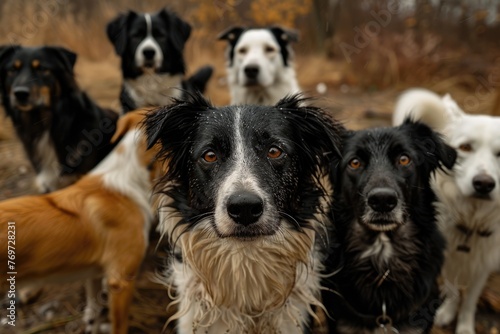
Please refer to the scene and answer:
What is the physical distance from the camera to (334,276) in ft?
9.49

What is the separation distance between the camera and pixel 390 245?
9.04 ft

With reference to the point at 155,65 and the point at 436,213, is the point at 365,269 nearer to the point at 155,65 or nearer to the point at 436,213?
the point at 436,213

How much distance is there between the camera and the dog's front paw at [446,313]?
3672 millimetres

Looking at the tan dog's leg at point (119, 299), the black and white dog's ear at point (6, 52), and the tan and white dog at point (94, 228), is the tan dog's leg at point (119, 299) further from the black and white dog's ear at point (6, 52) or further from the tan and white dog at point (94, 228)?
the black and white dog's ear at point (6, 52)

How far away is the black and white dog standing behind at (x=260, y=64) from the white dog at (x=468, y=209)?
1987 millimetres

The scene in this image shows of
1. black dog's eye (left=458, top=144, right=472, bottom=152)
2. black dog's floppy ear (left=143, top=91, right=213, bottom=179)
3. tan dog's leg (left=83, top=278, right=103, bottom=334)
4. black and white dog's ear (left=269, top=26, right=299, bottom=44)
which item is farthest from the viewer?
black and white dog's ear (left=269, top=26, right=299, bottom=44)

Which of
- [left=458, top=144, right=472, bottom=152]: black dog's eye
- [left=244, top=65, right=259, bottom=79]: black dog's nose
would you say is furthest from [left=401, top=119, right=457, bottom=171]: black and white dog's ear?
[left=244, top=65, right=259, bottom=79]: black dog's nose

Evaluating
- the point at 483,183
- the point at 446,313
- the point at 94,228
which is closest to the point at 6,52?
the point at 94,228

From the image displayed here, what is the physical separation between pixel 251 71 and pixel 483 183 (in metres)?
2.76

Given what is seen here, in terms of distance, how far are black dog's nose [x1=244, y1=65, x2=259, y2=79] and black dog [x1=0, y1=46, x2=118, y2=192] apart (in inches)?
64.5

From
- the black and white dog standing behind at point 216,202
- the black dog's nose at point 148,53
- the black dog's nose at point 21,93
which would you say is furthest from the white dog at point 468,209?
the black dog's nose at point 21,93

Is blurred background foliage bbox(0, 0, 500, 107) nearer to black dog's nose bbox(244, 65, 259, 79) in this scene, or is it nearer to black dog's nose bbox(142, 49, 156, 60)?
black dog's nose bbox(244, 65, 259, 79)

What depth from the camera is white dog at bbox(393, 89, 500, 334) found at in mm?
3064

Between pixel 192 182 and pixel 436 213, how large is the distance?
5.17 feet
